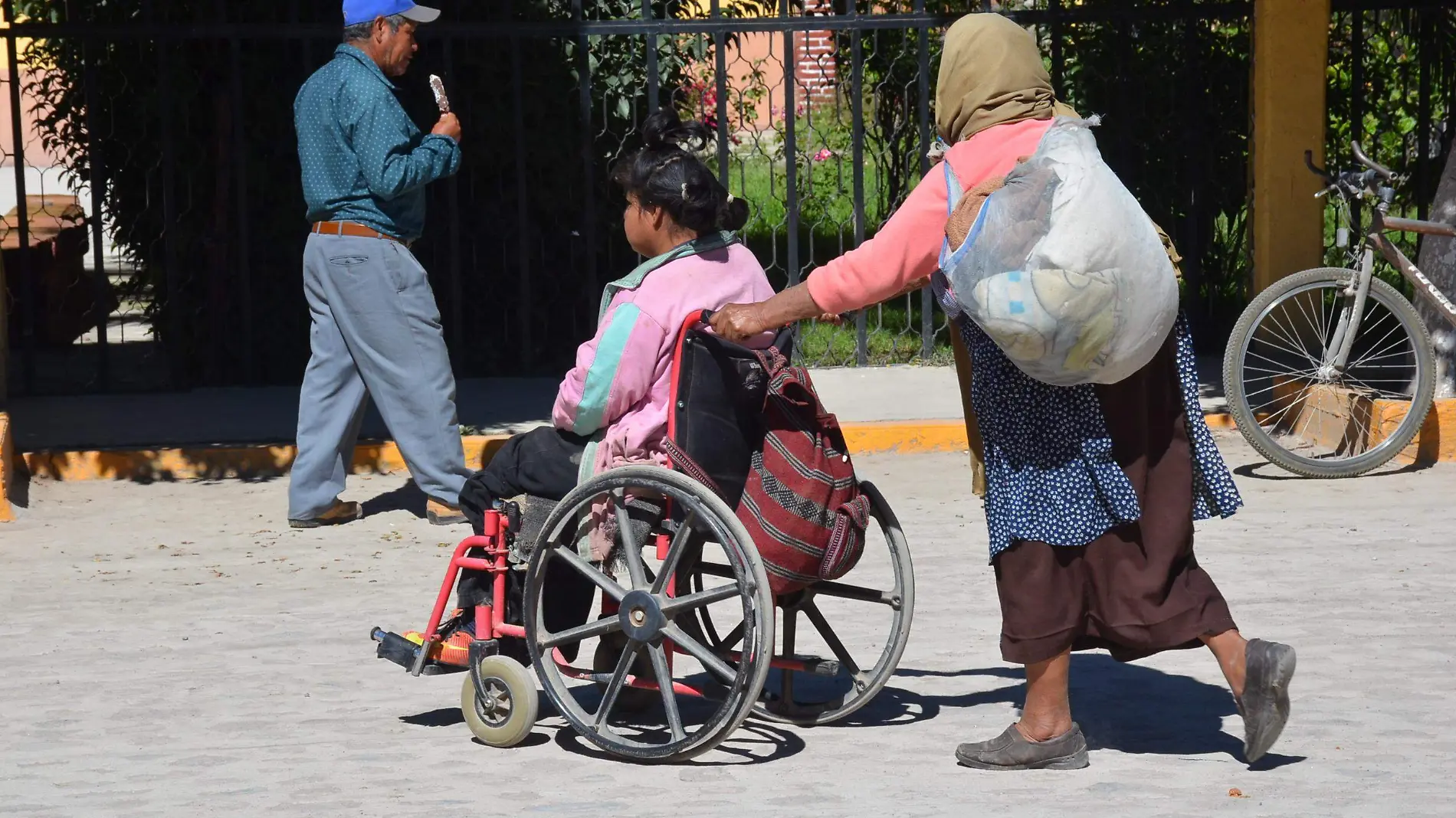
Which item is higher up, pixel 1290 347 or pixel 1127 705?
pixel 1290 347

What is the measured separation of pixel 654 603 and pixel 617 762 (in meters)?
0.50

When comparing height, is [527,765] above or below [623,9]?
below

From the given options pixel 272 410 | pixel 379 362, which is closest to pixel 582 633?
pixel 379 362

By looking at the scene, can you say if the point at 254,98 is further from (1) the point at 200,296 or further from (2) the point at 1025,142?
(2) the point at 1025,142

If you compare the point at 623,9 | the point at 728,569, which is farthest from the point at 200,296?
the point at 728,569

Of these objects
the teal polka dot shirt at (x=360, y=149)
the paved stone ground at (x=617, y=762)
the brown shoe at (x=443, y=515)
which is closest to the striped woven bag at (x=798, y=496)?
the paved stone ground at (x=617, y=762)

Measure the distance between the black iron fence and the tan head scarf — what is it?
5.43 metres

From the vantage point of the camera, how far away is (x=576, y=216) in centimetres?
1077

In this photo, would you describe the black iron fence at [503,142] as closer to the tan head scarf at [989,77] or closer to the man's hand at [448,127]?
the man's hand at [448,127]

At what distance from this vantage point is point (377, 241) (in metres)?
7.16

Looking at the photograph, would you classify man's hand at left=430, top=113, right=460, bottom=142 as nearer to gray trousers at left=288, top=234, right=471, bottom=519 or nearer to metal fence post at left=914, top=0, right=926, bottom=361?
gray trousers at left=288, top=234, right=471, bottom=519

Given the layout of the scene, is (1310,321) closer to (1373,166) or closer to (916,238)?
(1373,166)

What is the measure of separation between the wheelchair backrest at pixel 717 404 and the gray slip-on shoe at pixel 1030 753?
816mm

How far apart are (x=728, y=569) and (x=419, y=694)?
981 mm
